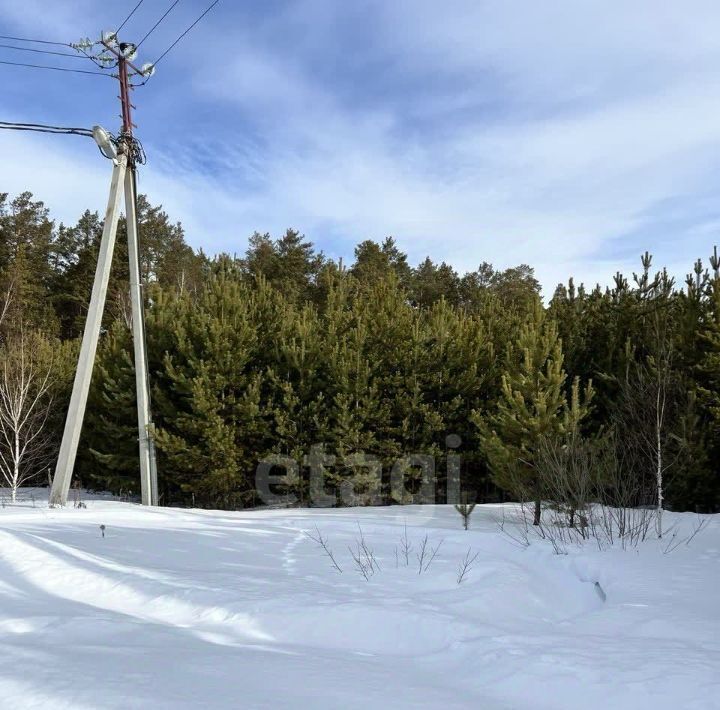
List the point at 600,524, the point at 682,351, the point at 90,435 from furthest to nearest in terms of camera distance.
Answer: the point at 90,435
the point at 682,351
the point at 600,524

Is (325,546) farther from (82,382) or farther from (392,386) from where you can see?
(392,386)

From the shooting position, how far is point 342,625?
4363 mm

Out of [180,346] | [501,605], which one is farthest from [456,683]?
[180,346]

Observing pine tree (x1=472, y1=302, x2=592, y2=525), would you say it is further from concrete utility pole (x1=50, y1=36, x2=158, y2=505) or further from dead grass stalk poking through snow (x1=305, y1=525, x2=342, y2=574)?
concrete utility pole (x1=50, y1=36, x2=158, y2=505)

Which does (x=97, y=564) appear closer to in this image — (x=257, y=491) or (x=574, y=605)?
(x=574, y=605)

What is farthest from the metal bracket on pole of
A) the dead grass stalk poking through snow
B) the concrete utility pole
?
the dead grass stalk poking through snow

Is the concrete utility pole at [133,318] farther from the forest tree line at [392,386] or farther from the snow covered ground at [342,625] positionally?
the snow covered ground at [342,625]

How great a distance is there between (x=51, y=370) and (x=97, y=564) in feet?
51.1

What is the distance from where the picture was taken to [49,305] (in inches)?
1200

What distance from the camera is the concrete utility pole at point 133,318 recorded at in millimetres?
11703

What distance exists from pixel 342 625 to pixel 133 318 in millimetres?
10129

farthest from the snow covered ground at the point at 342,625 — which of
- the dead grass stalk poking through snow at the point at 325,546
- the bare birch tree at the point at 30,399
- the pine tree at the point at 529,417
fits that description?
the bare birch tree at the point at 30,399

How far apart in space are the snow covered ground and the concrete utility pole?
3.46m

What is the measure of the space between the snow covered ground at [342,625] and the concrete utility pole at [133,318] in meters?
3.46
